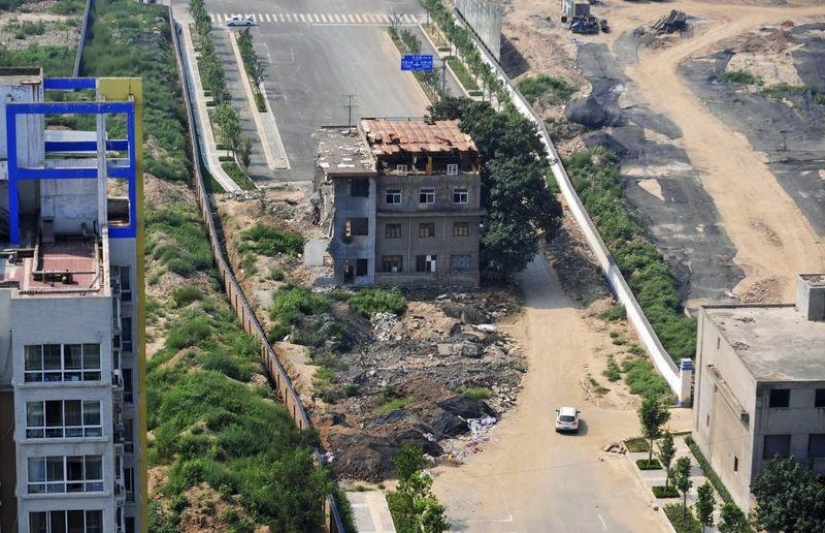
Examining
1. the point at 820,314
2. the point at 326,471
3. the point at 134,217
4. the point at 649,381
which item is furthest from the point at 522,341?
the point at 134,217

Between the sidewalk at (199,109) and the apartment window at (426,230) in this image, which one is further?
the sidewalk at (199,109)

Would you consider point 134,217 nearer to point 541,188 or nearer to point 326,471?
point 326,471

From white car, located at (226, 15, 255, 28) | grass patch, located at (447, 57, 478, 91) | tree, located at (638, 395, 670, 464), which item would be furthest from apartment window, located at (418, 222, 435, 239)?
white car, located at (226, 15, 255, 28)

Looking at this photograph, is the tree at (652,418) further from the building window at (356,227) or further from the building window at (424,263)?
the building window at (356,227)

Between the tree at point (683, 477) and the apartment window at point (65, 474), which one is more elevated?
the apartment window at point (65, 474)

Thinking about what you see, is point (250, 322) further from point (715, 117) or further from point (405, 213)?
point (715, 117)

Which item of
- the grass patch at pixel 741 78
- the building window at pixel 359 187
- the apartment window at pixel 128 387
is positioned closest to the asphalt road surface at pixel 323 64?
the building window at pixel 359 187
